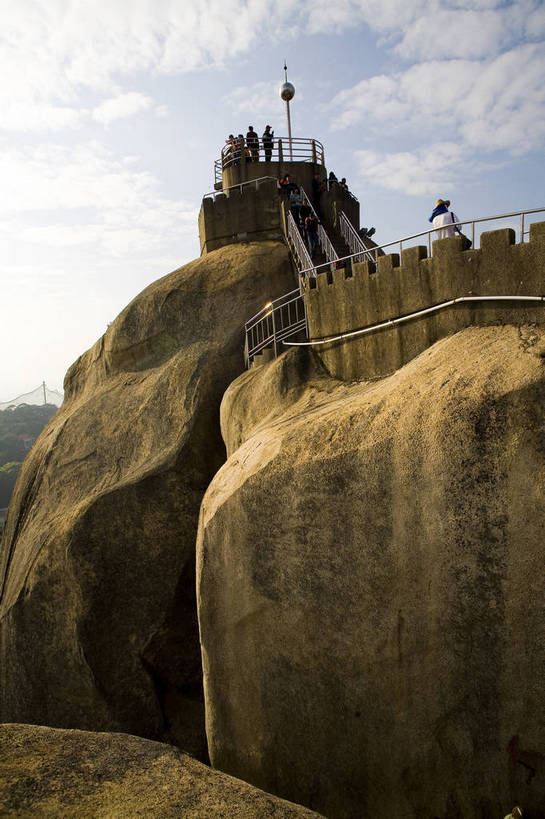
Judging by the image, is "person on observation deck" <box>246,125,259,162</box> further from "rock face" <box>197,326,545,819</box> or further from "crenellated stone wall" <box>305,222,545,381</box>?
"rock face" <box>197,326,545,819</box>

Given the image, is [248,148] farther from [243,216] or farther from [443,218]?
[443,218]

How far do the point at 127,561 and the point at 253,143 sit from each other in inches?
474

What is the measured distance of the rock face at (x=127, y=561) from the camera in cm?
1148

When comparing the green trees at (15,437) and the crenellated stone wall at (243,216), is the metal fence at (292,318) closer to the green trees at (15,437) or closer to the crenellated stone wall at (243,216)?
the crenellated stone wall at (243,216)

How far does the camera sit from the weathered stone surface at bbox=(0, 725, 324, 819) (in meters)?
4.80

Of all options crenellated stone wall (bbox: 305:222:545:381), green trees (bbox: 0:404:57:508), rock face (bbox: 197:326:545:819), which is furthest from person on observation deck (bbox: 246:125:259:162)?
green trees (bbox: 0:404:57:508)

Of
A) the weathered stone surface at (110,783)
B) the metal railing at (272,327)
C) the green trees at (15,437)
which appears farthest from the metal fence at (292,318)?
the green trees at (15,437)

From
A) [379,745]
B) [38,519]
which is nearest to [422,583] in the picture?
[379,745]

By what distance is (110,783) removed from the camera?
17.0 ft

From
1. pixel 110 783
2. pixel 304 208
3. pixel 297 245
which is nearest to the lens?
pixel 110 783

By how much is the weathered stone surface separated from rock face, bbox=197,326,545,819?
1807 millimetres

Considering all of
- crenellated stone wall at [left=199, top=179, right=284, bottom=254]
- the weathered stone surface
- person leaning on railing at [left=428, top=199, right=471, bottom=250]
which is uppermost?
crenellated stone wall at [left=199, top=179, right=284, bottom=254]

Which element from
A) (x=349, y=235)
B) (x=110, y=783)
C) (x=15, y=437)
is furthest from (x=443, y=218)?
(x=15, y=437)

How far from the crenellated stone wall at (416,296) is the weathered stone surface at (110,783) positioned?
17.8 feet
